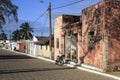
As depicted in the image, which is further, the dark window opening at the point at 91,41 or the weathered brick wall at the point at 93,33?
the dark window opening at the point at 91,41

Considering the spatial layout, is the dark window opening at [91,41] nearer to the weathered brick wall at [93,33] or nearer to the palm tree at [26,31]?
the weathered brick wall at [93,33]

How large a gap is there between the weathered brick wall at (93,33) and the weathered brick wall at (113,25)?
635 millimetres

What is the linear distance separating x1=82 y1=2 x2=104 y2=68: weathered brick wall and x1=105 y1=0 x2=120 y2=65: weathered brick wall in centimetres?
63

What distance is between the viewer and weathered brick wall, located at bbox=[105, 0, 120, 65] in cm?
2695

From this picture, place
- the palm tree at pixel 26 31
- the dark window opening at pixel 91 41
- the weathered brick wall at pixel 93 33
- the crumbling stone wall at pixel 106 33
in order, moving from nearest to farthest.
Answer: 1. the crumbling stone wall at pixel 106 33
2. the weathered brick wall at pixel 93 33
3. the dark window opening at pixel 91 41
4. the palm tree at pixel 26 31

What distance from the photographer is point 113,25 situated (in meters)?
27.0

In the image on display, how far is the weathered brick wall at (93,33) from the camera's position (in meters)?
28.1

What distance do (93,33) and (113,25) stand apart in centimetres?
376

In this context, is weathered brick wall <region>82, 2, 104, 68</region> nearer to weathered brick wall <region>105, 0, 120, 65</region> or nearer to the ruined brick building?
the ruined brick building

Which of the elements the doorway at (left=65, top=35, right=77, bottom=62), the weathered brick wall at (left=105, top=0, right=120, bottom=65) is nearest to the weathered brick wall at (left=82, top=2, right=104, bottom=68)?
the weathered brick wall at (left=105, top=0, right=120, bottom=65)

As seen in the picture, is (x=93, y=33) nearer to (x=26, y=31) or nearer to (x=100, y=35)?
(x=100, y=35)

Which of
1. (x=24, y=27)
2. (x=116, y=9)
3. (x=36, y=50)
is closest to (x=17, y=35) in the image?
(x=24, y=27)

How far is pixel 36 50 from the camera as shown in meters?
72.8

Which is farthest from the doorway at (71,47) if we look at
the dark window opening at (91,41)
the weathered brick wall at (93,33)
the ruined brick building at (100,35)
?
the dark window opening at (91,41)
